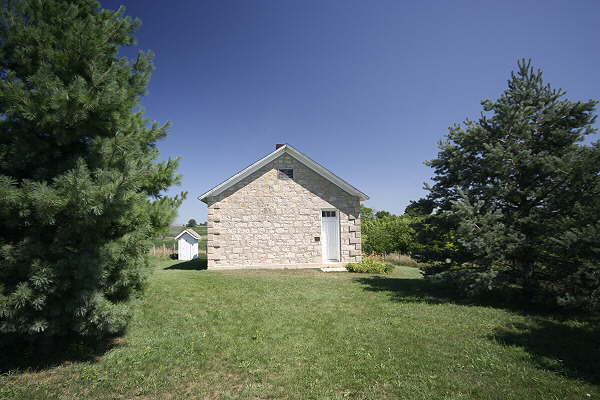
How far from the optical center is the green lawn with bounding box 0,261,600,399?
3.41 meters

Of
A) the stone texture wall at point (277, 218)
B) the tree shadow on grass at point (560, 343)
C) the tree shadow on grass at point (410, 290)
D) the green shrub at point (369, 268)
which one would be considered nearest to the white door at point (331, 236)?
the stone texture wall at point (277, 218)

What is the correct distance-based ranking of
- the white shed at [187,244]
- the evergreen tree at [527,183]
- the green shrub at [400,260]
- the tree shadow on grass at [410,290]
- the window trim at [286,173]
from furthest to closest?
1. the white shed at [187,244]
2. the green shrub at [400,260]
3. the window trim at [286,173]
4. the tree shadow on grass at [410,290]
5. the evergreen tree at [527,183]

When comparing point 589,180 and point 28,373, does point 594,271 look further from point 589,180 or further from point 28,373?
point 28,373

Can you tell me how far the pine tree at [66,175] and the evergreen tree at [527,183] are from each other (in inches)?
293

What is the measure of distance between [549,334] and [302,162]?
10.8 m

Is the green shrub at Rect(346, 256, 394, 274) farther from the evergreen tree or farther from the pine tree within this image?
the pine tree

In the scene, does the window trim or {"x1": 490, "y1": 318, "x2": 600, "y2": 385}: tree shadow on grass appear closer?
{"x1": 490, "y1": 318, "x2": 600, "y2": 385}: tree shadow on grass

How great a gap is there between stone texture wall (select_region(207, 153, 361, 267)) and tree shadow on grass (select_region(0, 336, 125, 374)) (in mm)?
8139

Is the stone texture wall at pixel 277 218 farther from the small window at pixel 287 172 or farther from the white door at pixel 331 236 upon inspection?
the white door at pixel 331 236

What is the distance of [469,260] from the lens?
7398 millimetres

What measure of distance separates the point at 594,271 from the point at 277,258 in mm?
10566

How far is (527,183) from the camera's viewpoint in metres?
7.00

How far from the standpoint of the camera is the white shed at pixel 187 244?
20891 millimetres

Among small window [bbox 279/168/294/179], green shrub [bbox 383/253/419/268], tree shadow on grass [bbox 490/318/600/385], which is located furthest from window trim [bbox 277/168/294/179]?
tree shadow on grass [bbox 490/318/600/385]
